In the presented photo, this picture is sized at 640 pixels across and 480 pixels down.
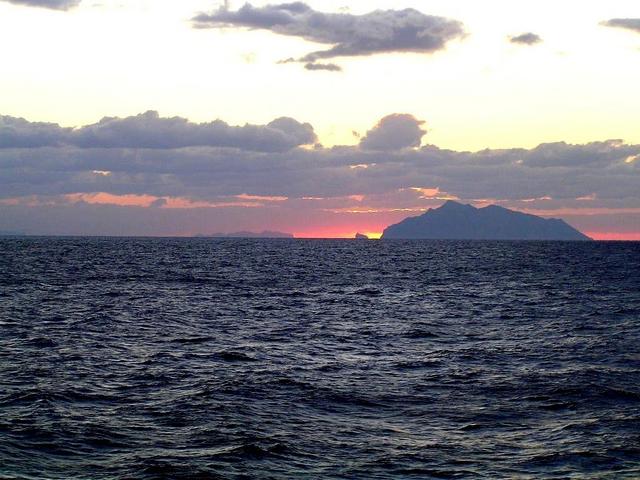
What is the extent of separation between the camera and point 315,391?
102 ft

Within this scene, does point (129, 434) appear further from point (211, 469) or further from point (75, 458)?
point (211, 469)

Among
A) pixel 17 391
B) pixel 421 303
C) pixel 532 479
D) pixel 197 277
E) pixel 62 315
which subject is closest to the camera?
pixel 532 479

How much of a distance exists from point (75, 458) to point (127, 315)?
37.3 meters

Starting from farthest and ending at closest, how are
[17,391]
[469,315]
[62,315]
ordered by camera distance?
[469,315] → [62,315] → [17,391]

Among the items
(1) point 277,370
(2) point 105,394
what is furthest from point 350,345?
(2) point 105,394

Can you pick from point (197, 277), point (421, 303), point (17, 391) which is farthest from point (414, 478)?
point (197, 277)

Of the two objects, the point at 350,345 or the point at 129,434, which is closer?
the point at 129,434

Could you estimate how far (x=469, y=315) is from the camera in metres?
62.2

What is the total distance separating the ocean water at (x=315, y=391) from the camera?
21547mm

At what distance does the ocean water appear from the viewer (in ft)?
70.7

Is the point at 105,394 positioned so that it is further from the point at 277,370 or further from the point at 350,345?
the point at 350,345

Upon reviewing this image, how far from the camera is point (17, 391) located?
29484 millimetres

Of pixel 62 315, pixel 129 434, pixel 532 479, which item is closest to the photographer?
pixel 532 479

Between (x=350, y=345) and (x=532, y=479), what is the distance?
25085 mm
